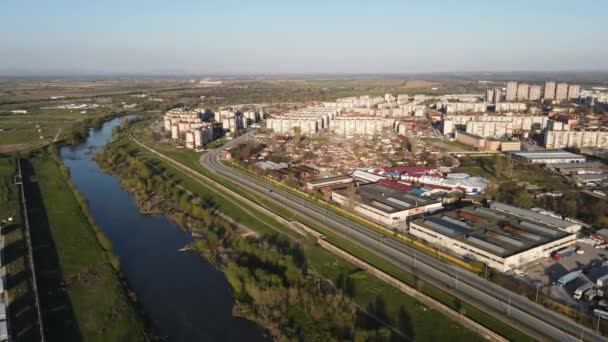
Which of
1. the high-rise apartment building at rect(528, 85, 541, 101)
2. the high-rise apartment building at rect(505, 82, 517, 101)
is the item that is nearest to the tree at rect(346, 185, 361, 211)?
the high-rise apartment building at rect(505, 82, 517, 101)

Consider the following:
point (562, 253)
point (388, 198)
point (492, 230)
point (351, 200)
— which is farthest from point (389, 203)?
point (562, 253)

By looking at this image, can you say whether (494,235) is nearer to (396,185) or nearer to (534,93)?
(396,185)

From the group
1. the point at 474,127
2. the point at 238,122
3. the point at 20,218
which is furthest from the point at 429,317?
the point at 238,122

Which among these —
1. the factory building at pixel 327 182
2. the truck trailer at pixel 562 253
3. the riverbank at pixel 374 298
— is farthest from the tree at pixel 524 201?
the riverbank at pixel 374 298

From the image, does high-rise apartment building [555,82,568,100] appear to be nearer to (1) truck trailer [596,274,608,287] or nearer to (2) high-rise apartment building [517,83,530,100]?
(2) high-rise apartment building [517,83,530,100]

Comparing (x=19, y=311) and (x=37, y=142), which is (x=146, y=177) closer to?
(x=19, y=311)
